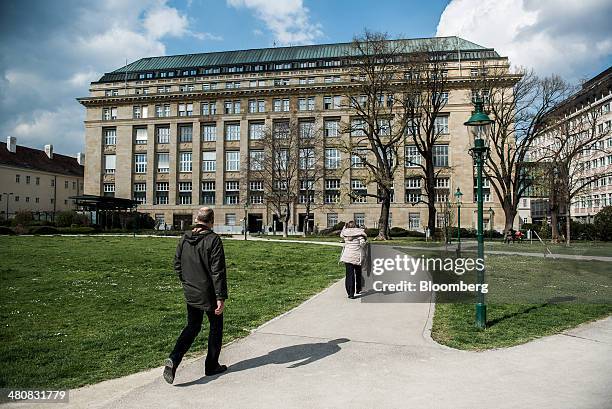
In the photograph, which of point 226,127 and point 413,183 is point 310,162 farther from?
point 226,127

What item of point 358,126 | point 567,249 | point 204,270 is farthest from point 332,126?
point 204,270

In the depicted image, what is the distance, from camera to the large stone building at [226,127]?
2670 inches

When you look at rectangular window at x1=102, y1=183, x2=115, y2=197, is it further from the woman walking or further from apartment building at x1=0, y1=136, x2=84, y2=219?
the woman walking

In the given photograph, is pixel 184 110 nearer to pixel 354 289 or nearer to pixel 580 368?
pixel 354 289

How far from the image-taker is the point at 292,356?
614cm

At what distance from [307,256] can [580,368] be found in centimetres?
1767

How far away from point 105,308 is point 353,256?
18.4 feet

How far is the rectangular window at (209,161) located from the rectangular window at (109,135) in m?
16.6

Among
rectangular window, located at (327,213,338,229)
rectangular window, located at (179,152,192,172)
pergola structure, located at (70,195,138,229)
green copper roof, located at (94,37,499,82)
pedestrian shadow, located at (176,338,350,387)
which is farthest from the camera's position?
rectangular window, located at (179,152,192,172)

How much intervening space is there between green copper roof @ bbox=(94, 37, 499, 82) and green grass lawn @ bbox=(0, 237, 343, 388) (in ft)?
209

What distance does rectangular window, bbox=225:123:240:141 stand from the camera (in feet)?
245

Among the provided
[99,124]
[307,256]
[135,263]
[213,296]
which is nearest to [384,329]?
[213,296]

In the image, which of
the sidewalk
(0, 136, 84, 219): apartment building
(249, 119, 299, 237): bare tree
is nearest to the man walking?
the sidewalk

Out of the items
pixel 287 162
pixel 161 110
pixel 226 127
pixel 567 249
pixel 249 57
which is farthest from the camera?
pixel 249 57
